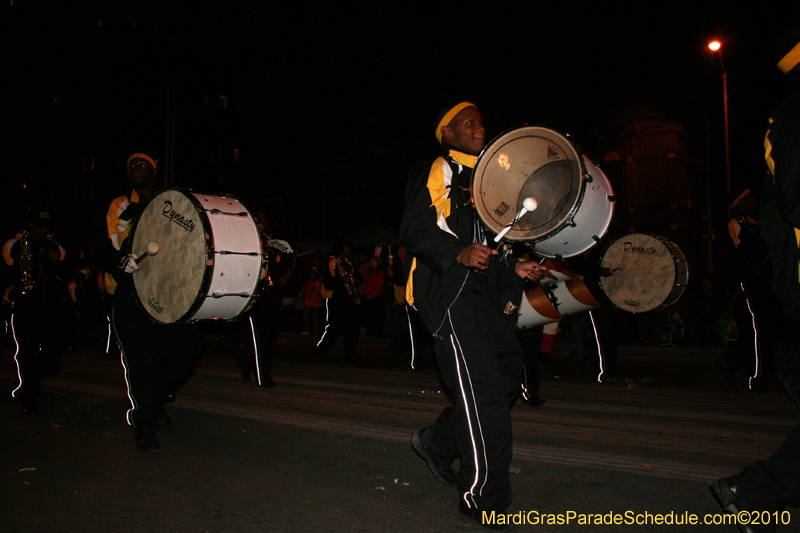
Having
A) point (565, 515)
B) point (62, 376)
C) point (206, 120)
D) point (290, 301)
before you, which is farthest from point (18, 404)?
point (206, 120)

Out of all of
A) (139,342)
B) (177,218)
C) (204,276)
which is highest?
(177,218)

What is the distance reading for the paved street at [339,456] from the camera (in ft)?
11.1

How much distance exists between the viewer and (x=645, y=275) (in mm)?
7520

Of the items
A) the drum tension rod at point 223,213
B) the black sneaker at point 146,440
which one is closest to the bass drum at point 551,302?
the drum tension rod at point 223,213

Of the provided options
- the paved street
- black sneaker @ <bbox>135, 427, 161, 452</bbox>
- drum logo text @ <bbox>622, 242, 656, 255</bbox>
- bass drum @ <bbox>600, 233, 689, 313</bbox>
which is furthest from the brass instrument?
drum logo text @ <bbox>622, 242, 656, 255</bbox>

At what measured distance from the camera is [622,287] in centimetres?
759

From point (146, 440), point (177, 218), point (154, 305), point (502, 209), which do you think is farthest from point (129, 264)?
point (502, 209)

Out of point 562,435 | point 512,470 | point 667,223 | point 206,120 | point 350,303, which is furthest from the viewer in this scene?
point 206,120

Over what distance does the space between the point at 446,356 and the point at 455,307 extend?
0.26 metres

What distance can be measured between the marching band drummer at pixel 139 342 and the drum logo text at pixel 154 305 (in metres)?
0.18

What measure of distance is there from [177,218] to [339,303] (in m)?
6.32

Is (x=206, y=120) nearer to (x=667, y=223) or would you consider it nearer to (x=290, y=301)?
(x=290, y=301)

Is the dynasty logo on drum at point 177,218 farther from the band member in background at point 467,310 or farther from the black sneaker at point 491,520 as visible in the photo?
the black sneaker at point 491,520

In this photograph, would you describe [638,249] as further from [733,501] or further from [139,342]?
[139,342]
